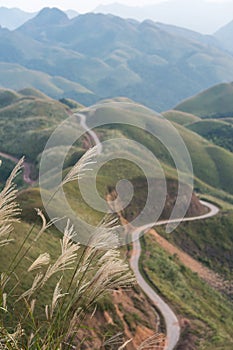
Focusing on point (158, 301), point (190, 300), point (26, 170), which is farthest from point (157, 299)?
point (26, 170)

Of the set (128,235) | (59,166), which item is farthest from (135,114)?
(128,235)

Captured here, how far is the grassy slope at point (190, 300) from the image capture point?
3959cm

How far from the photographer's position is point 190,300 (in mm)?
50250

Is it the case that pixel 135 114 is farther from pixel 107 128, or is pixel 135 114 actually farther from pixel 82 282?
pixel 82 282

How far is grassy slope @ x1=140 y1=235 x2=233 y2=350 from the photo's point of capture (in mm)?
39591

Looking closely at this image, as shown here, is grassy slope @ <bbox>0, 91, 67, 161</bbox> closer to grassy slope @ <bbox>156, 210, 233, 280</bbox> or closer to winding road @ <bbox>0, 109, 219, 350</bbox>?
winding road @ <bbox>0, 109, 219, 350</bbox>

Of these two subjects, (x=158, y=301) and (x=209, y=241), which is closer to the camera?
(x=158, y=301)

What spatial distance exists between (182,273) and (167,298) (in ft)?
43.1

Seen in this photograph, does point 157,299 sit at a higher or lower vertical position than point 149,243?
higher

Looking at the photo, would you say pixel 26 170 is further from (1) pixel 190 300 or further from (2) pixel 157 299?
(2) pixel 157 299

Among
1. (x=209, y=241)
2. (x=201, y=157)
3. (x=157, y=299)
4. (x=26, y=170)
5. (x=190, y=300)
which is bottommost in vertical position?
(x=26, y=170)

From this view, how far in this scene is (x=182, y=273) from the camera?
58.4 m

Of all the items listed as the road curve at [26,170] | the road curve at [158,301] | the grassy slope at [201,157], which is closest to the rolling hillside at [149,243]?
the grassy slope at [201,157]

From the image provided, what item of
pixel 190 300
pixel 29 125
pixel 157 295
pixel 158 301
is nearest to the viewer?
pixel 158 301
